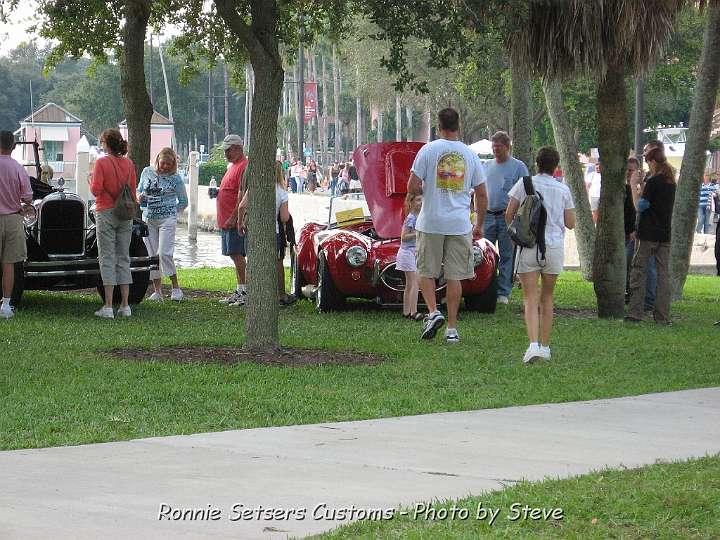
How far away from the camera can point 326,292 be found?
1395cm

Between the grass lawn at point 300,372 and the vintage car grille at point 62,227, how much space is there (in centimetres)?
67

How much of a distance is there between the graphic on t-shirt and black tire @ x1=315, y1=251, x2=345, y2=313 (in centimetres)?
262

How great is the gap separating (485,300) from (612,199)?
1.70 meters

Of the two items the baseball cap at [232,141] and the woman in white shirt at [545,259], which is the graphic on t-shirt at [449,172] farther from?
the baseball cap at [232,141]

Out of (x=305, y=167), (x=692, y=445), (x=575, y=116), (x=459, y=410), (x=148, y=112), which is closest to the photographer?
(x=692, y=445)

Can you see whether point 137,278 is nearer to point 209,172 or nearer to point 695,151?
point 695,151

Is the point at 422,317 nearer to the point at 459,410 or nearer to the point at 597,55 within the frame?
the point at 597,55

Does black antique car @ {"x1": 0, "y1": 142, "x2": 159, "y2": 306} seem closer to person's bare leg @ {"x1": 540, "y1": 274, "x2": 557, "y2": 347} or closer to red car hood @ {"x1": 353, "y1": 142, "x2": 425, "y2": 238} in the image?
red car hood @ {"x1": 353, "y1": 142, "x2": 425, "y2": 238}

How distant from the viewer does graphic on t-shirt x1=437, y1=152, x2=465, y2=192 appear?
1139cm

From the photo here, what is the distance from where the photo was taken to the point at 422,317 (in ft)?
43.8

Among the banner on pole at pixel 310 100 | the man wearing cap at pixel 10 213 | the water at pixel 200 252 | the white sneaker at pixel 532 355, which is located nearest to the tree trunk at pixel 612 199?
the white sneaker at pixel 532 355

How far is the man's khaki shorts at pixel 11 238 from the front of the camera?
1291 cm

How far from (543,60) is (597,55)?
0.59 meters

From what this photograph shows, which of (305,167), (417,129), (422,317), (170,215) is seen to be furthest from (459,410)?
(417,129)
